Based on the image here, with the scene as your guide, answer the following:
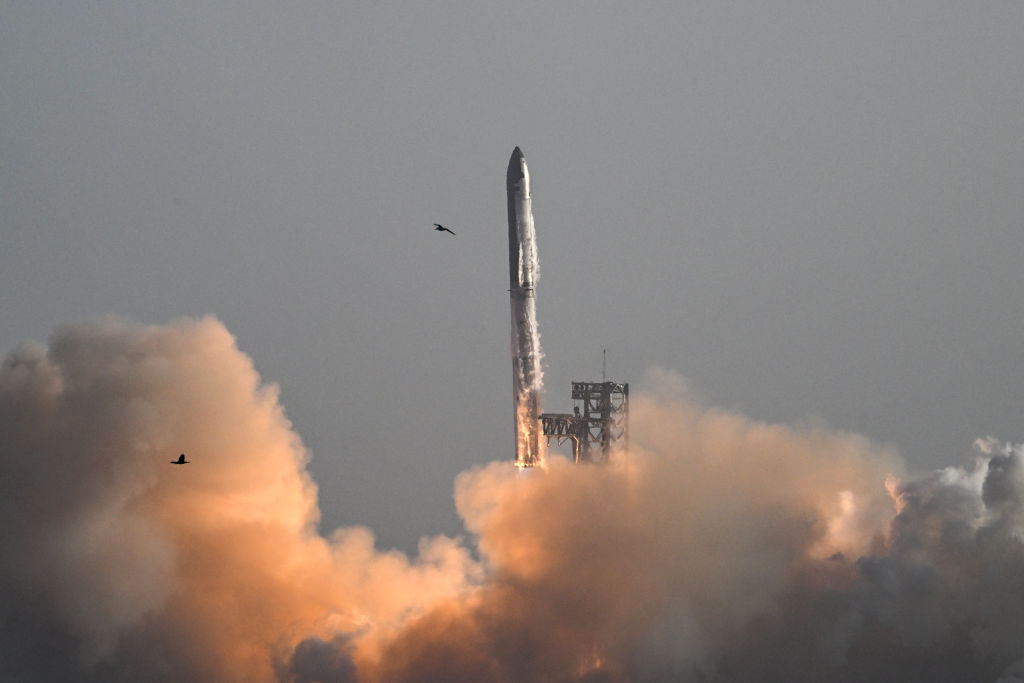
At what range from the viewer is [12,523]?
328 ft

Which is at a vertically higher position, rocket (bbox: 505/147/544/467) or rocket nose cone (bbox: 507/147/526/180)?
rocket nose cone (bbox: 507/147/526/180)

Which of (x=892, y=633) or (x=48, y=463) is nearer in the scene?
(x=892, y=633)

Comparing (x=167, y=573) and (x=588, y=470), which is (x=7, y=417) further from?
(x=588, y=470)

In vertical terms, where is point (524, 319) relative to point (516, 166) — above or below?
below

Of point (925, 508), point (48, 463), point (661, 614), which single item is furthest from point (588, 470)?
point (48, 463)

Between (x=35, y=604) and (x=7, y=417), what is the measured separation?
27.5 ft

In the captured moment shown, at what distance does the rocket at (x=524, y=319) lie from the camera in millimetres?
100938

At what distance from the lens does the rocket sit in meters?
101

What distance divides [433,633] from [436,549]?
928cm

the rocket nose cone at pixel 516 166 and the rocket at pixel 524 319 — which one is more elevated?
the rocket nose cone at pixel 516 166

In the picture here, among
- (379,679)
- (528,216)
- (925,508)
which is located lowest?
(379,679)

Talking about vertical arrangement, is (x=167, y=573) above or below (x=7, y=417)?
below

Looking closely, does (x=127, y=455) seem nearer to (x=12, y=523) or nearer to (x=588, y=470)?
(x=12, y=523)

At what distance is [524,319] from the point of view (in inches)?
3981
